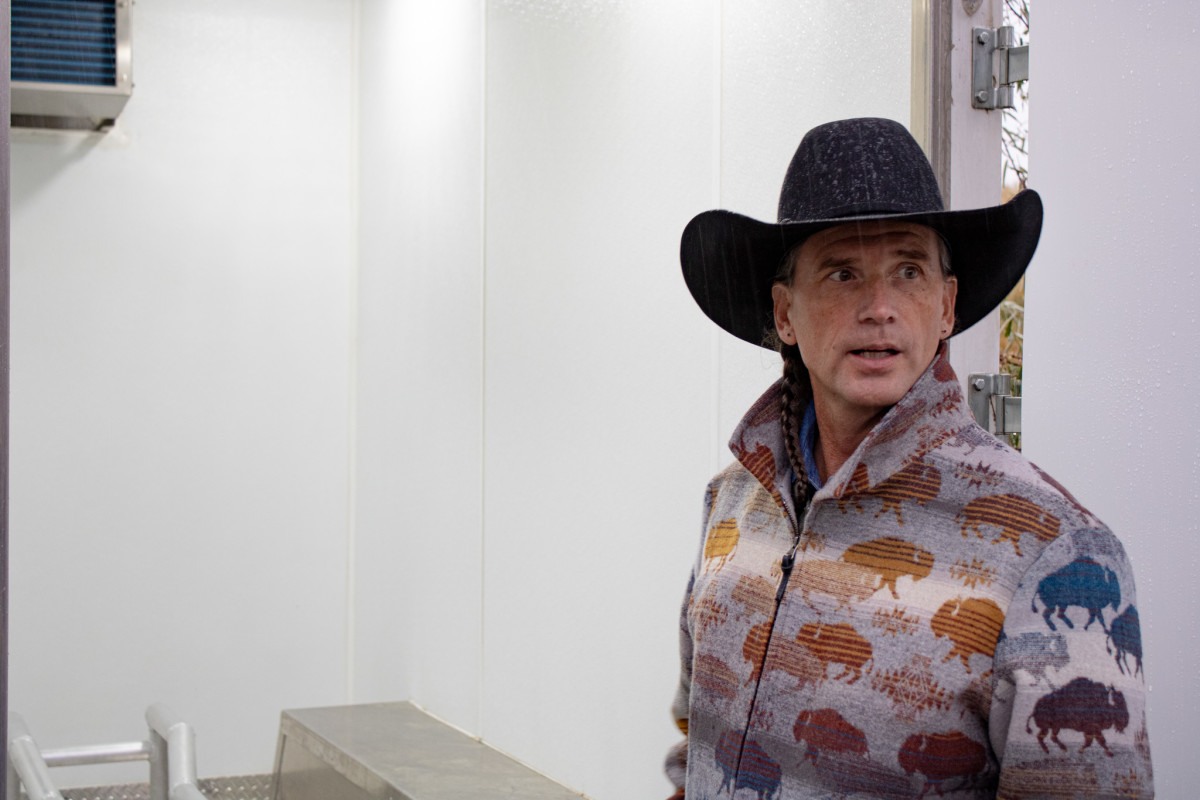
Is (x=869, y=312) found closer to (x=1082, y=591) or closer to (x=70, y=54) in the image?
(x=1082, y=591)

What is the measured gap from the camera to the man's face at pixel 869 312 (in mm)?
1188

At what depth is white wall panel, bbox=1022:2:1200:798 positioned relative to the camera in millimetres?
1482

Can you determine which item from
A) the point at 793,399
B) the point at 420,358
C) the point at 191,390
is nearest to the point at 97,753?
the point at 420,358

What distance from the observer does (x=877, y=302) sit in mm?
1201

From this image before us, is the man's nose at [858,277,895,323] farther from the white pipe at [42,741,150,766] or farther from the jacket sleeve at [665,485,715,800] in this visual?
the white pipe at [42,741,150,766]

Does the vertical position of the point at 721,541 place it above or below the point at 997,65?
below

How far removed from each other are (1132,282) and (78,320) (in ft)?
10.2

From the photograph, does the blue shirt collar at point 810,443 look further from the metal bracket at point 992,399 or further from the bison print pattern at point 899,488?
the metal bracket at point 992,399

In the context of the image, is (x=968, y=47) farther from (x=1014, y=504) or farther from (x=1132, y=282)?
(x=1014, y=504)

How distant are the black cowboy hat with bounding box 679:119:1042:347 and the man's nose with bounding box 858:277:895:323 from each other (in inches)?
2.4

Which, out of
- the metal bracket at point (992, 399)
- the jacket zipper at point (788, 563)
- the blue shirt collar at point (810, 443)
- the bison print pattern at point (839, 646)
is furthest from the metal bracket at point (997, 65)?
the bison print pattern at point (839, 646)

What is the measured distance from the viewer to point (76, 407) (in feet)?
12.6

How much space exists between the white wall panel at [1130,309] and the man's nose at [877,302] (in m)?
0.47

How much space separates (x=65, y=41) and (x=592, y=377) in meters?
1.86
